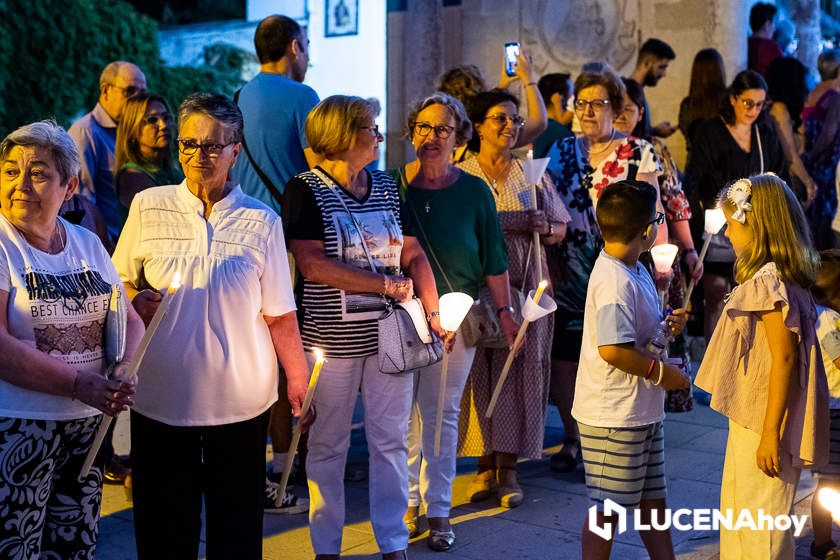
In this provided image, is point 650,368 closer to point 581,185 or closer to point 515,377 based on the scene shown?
point 515,377

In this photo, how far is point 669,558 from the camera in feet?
13.3

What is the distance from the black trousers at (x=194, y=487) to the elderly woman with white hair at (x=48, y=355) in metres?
0.23

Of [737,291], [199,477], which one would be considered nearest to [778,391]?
[737,291]

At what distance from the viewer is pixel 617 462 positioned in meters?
3.93

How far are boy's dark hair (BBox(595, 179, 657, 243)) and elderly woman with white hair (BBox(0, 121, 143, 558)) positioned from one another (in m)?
1.75

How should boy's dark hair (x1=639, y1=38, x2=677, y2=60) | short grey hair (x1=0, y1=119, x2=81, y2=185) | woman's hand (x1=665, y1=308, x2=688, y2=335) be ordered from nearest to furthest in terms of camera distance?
short grey hair (x1=0, y1=119, x2=81, y2=185)
woman's hand (x1=665, y1=308, x2=688, y2=335)
boy's dark hair (x1=639, y1=38, x2=677, y2=60)

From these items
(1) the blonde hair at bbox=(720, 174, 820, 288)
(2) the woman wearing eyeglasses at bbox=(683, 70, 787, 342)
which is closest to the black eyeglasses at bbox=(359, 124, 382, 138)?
(1) the blonde hair at bbox=(720, 174, 820, 288)

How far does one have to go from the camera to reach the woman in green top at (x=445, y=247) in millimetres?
5082

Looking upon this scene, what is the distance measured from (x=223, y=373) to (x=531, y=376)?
254 centimetres

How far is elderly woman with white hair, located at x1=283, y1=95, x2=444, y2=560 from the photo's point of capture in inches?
171

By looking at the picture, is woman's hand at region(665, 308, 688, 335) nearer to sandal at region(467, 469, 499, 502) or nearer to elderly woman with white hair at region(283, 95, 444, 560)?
elderly woman with white hair at region(283, 95, 444, 560)

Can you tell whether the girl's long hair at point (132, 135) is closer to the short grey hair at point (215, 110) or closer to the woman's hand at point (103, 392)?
the short grey hair at point (215, 110)

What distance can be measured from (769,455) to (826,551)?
1275 mm

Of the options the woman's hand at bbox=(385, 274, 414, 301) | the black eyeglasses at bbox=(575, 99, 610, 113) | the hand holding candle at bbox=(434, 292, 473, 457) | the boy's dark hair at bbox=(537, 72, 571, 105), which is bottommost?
the hand holding candle at bbox=(434, 292, 473, 457)
